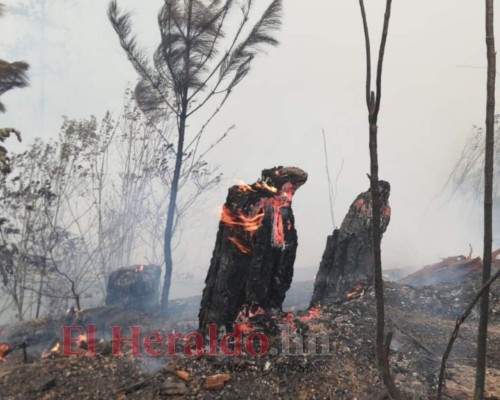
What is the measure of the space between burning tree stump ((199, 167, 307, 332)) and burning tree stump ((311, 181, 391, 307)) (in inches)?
99.0

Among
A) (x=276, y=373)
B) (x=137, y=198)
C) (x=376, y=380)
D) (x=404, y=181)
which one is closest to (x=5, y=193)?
(x=137, y=198)

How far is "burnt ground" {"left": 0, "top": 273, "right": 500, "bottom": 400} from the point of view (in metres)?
4.68

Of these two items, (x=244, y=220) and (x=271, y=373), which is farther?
(x=244, y=220)

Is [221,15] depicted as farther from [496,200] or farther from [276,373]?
[496,200]

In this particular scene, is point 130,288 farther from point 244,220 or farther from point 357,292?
point 357,292

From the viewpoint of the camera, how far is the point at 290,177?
6359 mm

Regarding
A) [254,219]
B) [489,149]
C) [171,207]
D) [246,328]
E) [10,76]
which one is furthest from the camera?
[171,207]

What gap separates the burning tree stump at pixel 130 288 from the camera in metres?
9.55

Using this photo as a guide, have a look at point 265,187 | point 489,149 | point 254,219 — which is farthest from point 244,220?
point 489,149

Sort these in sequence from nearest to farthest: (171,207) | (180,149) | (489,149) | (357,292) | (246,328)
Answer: (489,149) → (246,328) → (357,292) → (180,149) → (171,207)

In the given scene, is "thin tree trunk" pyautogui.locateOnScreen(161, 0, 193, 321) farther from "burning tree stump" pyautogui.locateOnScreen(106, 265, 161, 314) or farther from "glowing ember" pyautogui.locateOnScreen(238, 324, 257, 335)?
"glowing ember" pyautogui.locateOnScreen(238, 324, 257, 335)

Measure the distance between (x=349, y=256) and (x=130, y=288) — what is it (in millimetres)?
4894

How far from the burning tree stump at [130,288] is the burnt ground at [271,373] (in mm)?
3469

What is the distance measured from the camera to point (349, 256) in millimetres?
8492
